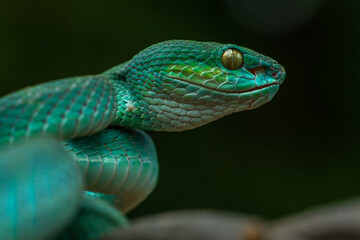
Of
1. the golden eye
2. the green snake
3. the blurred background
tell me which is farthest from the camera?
the blurred background

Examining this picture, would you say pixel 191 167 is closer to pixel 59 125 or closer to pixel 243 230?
pixel 243 230

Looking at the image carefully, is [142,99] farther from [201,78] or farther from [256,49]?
[256,49]

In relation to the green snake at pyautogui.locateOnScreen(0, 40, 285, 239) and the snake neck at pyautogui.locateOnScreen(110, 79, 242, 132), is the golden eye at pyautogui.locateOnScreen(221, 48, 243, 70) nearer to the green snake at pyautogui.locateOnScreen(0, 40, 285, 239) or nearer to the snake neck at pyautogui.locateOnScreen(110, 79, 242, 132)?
the green snake at pyautogui.locateOnScreen(0, 40, 285, 239)

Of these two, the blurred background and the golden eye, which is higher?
the golden eye

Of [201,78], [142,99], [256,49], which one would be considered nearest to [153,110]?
[142,99]

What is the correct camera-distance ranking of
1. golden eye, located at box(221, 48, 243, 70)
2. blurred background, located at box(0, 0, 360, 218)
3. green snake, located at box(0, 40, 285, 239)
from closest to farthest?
green snake, located at box(0, 40, 285, 239)
golden eye, located at box(221, 48, 243, 70)
blurred background, located at box(0, 0, 360, 218)

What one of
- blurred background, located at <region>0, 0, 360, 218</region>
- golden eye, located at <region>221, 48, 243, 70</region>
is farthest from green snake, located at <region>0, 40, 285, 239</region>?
blurred background, located at <region>0, 0, 360, 218</region>

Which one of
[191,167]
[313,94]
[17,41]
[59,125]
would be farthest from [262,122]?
[59,125]
